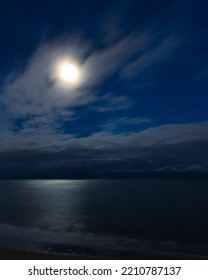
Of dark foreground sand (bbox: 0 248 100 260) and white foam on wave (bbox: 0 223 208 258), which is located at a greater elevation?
dark foreground sand (bbox: 0 248 100 260)

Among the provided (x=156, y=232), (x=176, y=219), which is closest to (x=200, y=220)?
(x=176, y=219)

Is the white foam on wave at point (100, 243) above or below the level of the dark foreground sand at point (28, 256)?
below

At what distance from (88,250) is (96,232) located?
699 centimetres

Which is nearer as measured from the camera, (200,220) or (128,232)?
(128,232)

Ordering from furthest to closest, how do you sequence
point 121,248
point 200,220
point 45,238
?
point 200,220
point 45,238
point 121,248

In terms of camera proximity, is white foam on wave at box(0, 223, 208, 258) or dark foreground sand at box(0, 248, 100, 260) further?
white foam on wave at box(0, 223, 208, 258)

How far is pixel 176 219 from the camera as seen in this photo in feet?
110

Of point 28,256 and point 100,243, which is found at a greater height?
point 28,256

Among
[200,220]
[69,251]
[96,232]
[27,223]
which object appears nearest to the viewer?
[69,251]

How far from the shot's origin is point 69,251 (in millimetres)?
17656

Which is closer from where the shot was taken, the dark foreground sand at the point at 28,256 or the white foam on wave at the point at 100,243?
the dark foreground sand at the point at 28,256

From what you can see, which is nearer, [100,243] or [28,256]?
[28,256]
